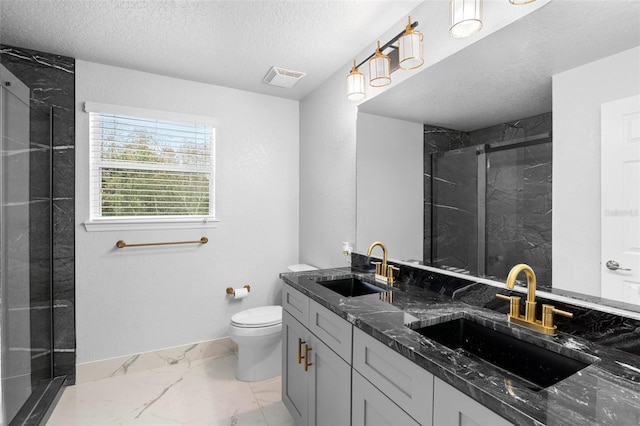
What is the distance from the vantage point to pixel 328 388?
57.1 inches

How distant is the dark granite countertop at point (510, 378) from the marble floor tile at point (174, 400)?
1.15m

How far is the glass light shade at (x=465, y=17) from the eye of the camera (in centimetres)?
124

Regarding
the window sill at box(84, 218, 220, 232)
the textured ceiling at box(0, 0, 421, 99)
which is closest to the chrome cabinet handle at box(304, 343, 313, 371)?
the window sill at box(84, 218, 220, 232)

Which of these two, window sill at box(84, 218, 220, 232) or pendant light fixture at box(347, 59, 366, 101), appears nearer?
pendant light fixture at box(347, 59, 366, 101)

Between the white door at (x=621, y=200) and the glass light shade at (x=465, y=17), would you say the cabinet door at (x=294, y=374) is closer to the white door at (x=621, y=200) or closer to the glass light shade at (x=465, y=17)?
the white door at (x=621, y=200)

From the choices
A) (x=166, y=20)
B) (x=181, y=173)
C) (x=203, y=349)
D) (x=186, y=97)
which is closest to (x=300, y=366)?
(x=203, y=349)

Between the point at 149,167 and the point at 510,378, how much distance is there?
8.96ft

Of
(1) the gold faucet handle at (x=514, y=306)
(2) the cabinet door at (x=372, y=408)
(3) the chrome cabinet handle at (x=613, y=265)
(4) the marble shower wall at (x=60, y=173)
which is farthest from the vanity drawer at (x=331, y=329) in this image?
(4) the marble shower wall at (x=60, y=173)

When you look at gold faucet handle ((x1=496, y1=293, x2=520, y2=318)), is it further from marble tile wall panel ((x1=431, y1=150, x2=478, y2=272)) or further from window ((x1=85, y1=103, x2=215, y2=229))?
window ((x1=85, y1=103, x2=215, y2=229))

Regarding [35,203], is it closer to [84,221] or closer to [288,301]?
[84,221]

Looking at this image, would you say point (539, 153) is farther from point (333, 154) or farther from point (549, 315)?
point (333, 154)

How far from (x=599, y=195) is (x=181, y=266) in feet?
8.95

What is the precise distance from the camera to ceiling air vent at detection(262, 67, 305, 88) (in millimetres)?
2479

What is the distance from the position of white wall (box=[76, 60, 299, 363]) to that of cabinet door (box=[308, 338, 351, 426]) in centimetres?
151
